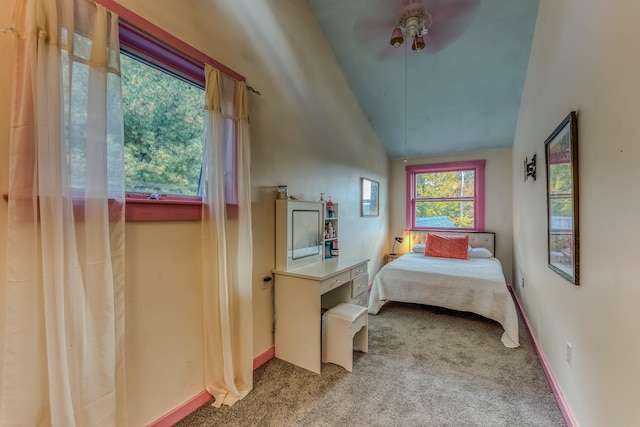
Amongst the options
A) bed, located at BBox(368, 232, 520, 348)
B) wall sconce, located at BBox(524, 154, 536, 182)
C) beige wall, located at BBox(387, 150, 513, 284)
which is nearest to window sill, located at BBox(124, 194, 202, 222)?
bed, located at BBox(368, 232, 520, 348)

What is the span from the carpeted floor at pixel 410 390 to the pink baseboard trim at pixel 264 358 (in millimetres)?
46

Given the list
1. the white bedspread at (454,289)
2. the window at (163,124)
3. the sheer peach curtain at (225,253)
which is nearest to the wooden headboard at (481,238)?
the white bedspread at (454,289)

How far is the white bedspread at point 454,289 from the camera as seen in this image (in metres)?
2.68

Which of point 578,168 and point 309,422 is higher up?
point 578,168

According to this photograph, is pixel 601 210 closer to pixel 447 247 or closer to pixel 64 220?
pixel 64 220

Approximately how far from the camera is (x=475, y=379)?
2.00m

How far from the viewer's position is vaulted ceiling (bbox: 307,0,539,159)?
243cm

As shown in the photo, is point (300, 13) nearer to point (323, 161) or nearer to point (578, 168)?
point (323, 161)

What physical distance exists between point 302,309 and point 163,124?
61.2 inches

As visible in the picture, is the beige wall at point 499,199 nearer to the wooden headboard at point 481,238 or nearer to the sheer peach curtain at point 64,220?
the wooden headboard at point 481,238

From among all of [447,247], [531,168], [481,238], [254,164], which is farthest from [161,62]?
[481,238]

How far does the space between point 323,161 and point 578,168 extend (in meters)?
2.02

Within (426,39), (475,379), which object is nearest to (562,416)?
(475,379)

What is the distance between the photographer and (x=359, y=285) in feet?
8.65
